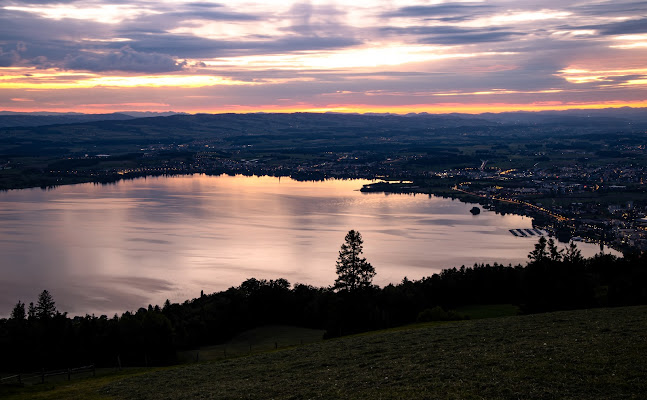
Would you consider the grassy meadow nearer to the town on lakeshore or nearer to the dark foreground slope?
the dark foreground slope

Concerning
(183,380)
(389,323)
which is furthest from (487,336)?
(389,323)

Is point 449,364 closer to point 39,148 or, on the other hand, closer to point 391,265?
point 391,265

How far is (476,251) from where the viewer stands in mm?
56688

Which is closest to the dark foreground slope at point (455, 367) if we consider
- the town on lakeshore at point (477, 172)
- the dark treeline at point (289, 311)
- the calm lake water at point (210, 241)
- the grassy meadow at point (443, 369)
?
the grassy meadow at point (443, 369)

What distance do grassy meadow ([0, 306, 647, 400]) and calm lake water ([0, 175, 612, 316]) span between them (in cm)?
2314

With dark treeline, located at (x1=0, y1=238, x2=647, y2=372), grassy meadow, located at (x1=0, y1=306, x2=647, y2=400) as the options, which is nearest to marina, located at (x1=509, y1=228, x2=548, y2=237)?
dark treeline, located at (x1=0, y1=238, x2=647, y2=372)

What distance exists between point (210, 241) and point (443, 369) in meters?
50.4

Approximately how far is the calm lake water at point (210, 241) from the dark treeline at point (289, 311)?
8.17 m

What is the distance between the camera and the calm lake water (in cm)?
4638

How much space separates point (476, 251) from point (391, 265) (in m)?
9.82

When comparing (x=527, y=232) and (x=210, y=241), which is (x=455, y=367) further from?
(x=527, y=232)

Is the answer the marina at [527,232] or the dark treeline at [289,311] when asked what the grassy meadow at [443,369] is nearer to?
the dark treeline at [289,311]

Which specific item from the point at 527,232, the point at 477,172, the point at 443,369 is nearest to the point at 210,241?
the point at 527,232

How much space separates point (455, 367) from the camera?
1383 cm
